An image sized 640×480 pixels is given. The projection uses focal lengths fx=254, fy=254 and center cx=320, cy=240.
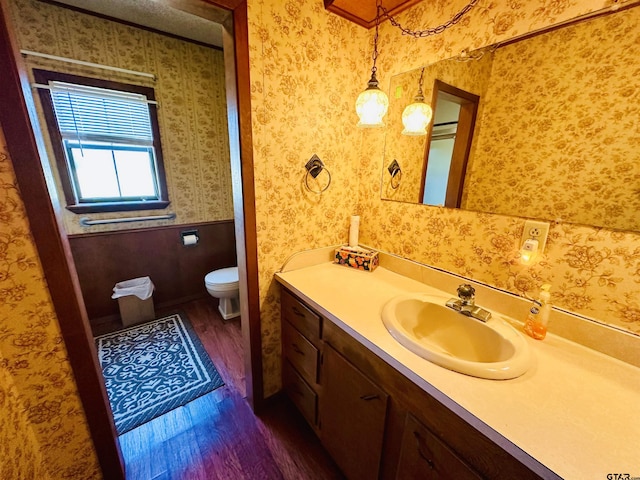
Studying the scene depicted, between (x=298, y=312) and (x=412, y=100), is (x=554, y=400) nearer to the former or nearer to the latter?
(x=298, y=312)

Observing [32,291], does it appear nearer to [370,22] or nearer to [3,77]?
[3,77]

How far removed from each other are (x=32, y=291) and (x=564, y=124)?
6.12ft

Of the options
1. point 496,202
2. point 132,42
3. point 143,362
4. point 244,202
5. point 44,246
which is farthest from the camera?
point 132,42

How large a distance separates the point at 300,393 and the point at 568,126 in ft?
5.42

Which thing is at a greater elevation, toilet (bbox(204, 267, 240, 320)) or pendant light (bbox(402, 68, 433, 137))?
pendant light (bbox(402, 68, 433, 137))

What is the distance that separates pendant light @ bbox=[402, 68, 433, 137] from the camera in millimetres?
1233

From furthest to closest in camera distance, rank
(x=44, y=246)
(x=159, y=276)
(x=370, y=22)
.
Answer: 1. (x=159, y=276)
2. (x=370, y=22)
3. (x=44, y=246)

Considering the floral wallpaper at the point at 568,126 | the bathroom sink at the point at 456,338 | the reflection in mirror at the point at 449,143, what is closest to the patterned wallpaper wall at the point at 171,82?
the reflection in mirror at the point at 449,143

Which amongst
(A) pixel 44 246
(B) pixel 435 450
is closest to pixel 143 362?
(A) pixel 44 246

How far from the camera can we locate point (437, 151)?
1.21 meters

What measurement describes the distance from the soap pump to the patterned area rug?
1.79 m

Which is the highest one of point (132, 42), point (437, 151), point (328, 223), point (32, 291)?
point (132, 42)

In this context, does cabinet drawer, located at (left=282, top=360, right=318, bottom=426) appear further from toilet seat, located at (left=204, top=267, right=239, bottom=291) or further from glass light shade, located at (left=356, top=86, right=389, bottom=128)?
glass light shade, located at (left=356, top=86, right=389, bottom=128)

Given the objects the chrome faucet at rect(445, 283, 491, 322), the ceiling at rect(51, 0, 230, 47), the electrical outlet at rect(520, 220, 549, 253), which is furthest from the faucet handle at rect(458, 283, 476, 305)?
the ceiling at rect(51, 0, 230, 47)
